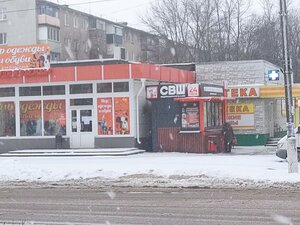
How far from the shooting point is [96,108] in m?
27.7

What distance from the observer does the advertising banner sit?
28.5m

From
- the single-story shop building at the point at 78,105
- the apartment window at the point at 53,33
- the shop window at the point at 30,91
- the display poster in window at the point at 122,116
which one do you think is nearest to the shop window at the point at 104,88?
the single-story shop building at the point at 78,105

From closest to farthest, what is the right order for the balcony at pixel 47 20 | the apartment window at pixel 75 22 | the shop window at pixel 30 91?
the shop window at pixel 30 91
the balcony at pixel 47 20
the apartment window at pixel 75 22

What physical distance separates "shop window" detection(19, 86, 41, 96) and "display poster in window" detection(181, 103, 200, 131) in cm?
743

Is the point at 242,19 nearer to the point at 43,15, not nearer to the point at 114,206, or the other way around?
the point at 43,15

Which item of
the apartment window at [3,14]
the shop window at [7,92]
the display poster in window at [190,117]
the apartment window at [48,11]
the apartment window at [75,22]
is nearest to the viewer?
the display poster in window at [190,117]

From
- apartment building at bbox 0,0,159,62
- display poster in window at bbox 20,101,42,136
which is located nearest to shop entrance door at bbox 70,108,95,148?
display poster in window at bbox 20,101,42,136

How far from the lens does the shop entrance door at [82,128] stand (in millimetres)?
27859

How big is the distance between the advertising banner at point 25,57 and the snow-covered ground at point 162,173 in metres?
7.78

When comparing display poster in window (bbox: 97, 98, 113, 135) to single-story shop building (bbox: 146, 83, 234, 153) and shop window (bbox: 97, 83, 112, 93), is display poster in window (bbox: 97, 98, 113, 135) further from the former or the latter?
single-story shop building (bbox: 146, 83, 234, 153)

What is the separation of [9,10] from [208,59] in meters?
24.1

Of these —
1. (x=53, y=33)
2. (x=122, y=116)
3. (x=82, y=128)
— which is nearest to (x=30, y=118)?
(x=82, y=128)

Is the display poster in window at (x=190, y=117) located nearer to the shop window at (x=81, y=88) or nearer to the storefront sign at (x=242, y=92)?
the shop window at (x=81, y=88)

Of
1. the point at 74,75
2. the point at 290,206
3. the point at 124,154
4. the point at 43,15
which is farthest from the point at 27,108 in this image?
the point at 43,15
